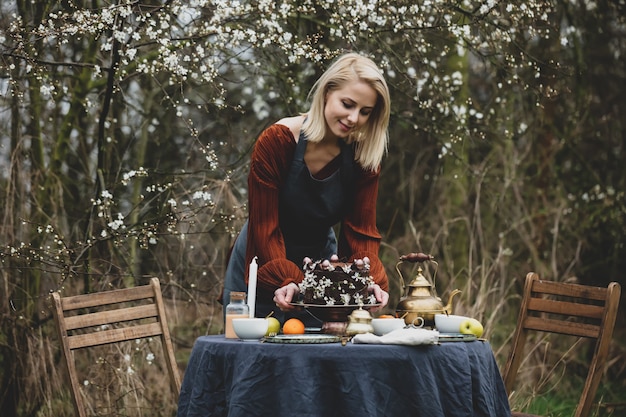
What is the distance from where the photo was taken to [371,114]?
354 cm

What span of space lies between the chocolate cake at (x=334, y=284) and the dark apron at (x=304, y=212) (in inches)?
17.2

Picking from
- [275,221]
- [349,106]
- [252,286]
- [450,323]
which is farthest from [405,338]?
[349,106]

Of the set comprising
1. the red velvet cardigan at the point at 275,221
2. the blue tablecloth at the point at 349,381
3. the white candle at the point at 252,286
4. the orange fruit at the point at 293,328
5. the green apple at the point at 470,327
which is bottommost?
the blue tablecloth at the point at 349,381

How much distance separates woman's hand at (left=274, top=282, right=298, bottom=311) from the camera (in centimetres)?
312

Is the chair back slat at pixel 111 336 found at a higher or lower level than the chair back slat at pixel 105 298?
lower

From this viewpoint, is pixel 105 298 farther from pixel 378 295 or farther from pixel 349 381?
pixel 349 381

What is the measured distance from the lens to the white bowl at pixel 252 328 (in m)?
2.94

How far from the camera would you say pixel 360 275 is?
308 cm

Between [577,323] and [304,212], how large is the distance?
131cm

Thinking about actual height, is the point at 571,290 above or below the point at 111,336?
above

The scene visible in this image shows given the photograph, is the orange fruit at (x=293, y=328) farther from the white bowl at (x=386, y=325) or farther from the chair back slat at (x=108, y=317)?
the chair back slat at (x=108, y=317)

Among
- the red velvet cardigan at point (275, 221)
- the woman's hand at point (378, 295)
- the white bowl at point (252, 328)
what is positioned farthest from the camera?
the red velvet cardigan at point (275, 221)

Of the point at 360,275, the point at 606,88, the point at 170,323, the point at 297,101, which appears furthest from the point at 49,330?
the point at 606,88

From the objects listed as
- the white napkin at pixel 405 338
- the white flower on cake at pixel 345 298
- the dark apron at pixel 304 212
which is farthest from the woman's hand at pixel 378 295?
the dark apron at pixel 304 212
